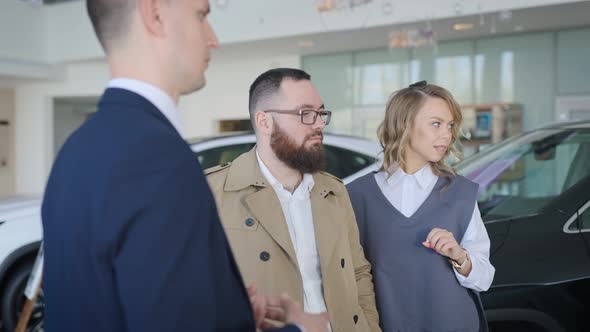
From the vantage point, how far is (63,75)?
44.9 ft

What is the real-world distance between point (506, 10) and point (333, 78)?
4.22 m

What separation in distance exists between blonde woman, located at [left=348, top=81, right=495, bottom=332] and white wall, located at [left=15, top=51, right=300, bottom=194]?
9879mm

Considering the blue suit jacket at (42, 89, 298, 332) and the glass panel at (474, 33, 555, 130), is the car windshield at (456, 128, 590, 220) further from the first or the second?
the glass panel at (474, 33, 555, 130)

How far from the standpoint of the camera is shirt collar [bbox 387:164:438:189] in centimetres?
205

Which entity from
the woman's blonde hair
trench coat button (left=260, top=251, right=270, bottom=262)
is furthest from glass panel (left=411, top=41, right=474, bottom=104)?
trench coat button (left=260, top=251, right=270, bottom=262)

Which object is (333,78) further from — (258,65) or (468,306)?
(468,306)

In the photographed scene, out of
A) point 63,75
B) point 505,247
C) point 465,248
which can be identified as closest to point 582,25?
point 505,247

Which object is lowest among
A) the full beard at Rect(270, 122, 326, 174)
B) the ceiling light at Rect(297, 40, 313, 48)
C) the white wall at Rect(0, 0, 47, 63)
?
the full beard at Rect(270, 122, 326, 174)

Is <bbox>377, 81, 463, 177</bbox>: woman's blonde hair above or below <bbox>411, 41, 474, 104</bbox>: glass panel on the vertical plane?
below

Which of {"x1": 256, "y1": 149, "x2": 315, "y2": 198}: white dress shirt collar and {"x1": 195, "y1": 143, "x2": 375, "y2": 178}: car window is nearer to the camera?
{"x1": 256, "y1": 149, "x2": 315, "y2": 198}: white dress shirt collar

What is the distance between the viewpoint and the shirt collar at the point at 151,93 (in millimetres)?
873

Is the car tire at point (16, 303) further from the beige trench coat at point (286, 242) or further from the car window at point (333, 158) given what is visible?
the beige trench coat at point (286, 242)

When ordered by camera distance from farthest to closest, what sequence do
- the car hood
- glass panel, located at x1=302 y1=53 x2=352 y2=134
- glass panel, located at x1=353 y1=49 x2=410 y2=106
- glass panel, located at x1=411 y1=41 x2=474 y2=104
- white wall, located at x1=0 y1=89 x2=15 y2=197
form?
white wall, located at x1=0 y1=89 x2=15 y2=197 → glass panel, located at x1=302 y1=53 x2=352 y2=134 → glass panel, located at x1=353 y1=49 x2=410 y2=106 → glass panel, located at x1=411 y1=41 x2=474 y2=104 → the car hood

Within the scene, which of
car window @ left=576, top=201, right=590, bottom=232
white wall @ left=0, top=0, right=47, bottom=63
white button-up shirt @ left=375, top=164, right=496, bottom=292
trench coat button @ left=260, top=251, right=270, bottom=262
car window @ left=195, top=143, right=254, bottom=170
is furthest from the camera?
white wall @ left=0, top=0, right=47, bottom=63
